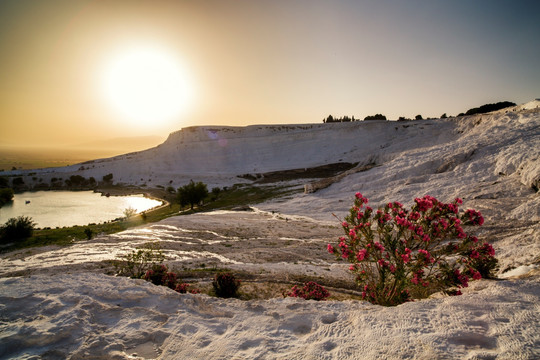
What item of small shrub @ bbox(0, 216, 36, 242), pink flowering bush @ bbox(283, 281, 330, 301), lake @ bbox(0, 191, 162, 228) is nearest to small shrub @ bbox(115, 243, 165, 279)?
pink flowering bush @ bbox(283, 281, 330, 301)

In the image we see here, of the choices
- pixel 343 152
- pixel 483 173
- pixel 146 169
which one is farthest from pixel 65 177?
pixel 483 173

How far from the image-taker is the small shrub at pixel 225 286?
1048cm

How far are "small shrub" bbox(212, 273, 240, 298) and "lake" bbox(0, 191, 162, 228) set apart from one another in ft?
134

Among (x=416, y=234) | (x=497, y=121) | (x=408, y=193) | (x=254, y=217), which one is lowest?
(x=254, y=217)

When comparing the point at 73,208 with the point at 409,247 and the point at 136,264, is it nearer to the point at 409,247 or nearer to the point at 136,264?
the point at 136,264

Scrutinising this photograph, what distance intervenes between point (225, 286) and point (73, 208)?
193 feet

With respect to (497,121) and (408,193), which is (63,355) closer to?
(408,193)

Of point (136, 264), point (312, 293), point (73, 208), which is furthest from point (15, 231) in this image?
point (312, 293)

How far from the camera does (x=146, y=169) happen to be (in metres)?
90.6

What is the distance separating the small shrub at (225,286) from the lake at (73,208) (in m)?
40.9

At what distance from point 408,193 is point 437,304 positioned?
24.7m

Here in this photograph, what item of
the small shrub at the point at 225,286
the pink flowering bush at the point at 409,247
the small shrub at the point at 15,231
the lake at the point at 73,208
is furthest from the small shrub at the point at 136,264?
the lake at the point at 73,208

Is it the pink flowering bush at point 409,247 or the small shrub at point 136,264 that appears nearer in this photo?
the pink flowering bush at point 409,247

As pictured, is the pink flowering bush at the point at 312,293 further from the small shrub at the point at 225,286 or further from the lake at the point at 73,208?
the lake at the point at 73,208
